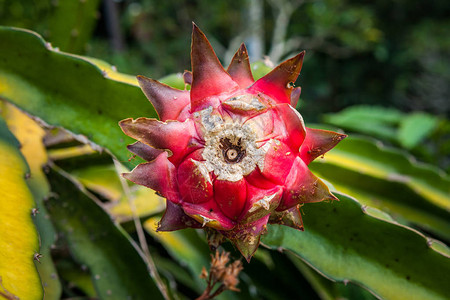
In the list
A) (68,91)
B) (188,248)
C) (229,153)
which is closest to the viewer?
(229,153)

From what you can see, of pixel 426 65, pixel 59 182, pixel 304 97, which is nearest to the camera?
pixel 59 182

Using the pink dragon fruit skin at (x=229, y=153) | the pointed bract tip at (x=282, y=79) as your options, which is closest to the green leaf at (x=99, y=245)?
the pink dragon fruit skin at (x=229, y=153)

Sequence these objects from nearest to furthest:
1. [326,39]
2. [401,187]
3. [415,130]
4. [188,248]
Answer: [188,248] < [401,187] < [415,130] < [326,39]

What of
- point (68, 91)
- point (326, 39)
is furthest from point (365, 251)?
point (326, 39)

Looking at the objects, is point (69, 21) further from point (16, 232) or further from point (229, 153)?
point (229, 153)

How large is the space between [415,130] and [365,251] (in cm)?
164

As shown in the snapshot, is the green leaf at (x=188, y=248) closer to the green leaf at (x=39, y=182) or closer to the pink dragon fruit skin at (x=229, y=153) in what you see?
the green leaf at (x=39, y=182)

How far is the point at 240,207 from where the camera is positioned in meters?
0.64

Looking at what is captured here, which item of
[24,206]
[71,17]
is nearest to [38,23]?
[71,17]

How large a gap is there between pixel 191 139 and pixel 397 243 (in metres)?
0.53

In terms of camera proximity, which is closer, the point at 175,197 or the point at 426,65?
the point at 175,197

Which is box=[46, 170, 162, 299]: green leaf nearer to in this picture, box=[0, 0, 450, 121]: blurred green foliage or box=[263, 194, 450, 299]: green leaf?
box=[263, 194, 450, 299]: green leaf

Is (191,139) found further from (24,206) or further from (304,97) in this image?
(304,97)

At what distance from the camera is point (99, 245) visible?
99cm
